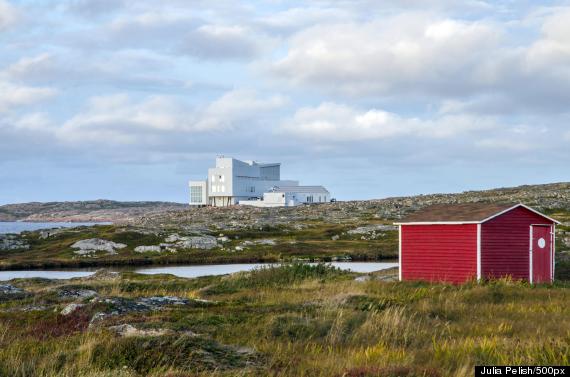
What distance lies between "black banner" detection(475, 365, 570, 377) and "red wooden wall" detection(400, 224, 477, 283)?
2173 cm

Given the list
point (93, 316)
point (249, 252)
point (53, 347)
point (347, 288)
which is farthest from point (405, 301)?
point (249, 252)

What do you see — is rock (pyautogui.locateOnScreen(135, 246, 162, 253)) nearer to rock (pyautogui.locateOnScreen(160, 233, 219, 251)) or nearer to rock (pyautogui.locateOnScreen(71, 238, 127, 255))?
rock (pyautogui.locateOnScreen(160, 233, 219, 251))

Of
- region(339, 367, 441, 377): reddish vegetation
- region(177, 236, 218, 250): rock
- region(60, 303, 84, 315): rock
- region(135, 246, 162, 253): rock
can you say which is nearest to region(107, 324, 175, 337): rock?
region(60, 303, 84, 315): rock

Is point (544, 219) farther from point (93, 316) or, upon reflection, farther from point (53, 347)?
point (53, 347)

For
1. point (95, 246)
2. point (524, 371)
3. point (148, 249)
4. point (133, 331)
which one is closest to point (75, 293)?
point (133, 331)

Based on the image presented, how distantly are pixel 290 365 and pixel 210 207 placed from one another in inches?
5628

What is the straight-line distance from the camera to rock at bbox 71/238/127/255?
65375mm

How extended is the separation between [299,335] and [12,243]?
2458 inches

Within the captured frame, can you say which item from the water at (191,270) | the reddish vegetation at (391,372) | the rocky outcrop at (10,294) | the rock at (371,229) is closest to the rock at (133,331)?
the reddish vegetation at (391,372)

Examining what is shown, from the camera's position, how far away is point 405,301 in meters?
21.2

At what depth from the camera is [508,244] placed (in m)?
32.9

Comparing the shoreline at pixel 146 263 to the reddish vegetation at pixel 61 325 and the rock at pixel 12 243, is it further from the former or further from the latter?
the reddish vegetation at pixel 61 325

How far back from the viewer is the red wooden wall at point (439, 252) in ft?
105

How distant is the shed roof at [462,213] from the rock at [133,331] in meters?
20.4
